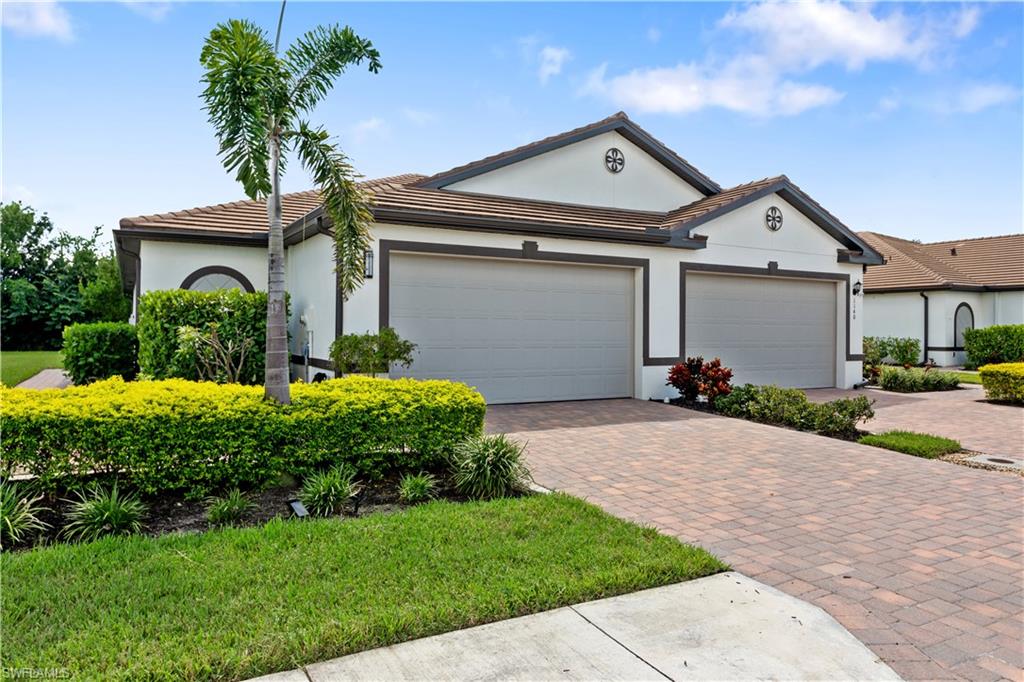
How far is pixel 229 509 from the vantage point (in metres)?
5.15

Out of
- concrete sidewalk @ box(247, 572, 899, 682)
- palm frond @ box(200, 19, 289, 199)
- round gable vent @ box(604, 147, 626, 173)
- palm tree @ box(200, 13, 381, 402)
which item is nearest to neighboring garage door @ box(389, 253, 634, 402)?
round gable vent @ box(604, 147, 626, 173)

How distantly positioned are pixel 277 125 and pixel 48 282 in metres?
40.6

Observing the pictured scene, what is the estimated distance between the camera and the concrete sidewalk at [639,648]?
2965mm

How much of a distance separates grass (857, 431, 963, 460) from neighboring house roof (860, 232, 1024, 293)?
15.9 metres

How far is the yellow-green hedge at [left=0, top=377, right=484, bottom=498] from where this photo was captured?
5051mm

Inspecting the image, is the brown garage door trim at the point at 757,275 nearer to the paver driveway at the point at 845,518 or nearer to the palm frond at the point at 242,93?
the paver driveway at the point at 845,518

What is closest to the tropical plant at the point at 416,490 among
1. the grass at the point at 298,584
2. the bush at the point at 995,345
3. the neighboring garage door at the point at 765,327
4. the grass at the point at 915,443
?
the grass at the point at 298,584

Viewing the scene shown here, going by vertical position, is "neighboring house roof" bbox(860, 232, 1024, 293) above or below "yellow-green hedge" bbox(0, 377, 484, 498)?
above

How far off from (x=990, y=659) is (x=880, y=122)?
13.9 m

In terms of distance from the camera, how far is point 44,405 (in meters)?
5.10

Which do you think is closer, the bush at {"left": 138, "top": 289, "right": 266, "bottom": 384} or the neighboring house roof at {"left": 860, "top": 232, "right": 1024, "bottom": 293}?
the bush at {"left": 138, "top": 289, "right": 266, "bottom": 384}

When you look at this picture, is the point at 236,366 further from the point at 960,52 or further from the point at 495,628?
the point at 960,52

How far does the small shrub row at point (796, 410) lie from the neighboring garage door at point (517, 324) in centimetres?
252

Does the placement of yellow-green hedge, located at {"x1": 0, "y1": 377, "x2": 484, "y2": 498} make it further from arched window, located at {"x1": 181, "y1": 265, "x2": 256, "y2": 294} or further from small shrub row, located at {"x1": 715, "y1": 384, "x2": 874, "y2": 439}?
arched window, located at {"x1": 181, "y1": 265, "x2": 256, "y2": 294}
